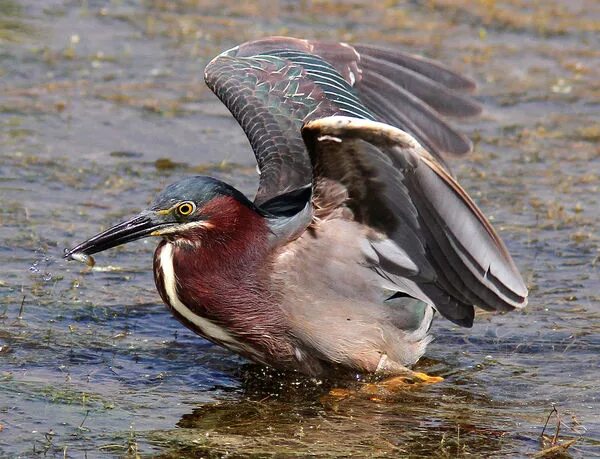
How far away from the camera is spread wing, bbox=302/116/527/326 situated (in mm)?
5074

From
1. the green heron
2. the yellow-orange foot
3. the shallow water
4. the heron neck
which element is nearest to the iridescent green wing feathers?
the green heron

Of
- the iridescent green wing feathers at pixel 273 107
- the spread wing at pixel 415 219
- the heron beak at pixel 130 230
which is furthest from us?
the iridescent green wing feathers at pixel 273 107

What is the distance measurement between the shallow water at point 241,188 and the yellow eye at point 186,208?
75 centimetres

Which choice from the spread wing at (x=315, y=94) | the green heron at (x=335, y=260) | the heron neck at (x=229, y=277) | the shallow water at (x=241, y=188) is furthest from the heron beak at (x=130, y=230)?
the spread wing at (x=315, y=94)

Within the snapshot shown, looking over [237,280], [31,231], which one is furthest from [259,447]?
[31,231]

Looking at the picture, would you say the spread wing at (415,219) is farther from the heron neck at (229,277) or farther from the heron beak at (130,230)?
the heron beak at (130,230)

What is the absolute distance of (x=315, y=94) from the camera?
6980mm

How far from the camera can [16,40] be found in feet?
35.4

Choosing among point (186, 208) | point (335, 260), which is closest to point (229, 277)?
point (186, 208)

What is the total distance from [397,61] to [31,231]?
8.00 ft

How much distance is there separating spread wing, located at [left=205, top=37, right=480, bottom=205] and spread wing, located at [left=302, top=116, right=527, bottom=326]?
1111mm

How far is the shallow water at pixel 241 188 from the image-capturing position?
5.12 meters

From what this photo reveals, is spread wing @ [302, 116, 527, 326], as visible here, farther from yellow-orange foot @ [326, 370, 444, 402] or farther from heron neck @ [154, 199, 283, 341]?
heron neck @ [154, 199, 283, 341]

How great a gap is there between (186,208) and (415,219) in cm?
103
